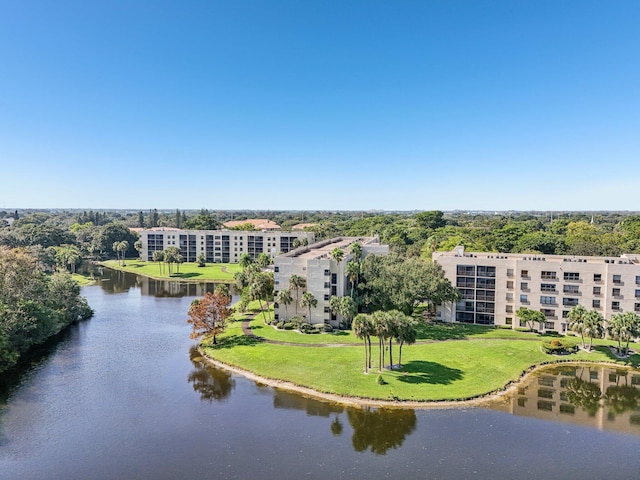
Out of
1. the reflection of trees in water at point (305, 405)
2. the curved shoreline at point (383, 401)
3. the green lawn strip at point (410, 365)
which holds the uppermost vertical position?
the green lawn strip at point (410, 365)

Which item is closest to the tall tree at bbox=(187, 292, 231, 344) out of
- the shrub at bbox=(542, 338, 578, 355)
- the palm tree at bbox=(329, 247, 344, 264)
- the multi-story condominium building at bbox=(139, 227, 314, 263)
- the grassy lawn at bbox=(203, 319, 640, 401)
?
the grassy lawn at bbox=(203, 319, 640, 401)

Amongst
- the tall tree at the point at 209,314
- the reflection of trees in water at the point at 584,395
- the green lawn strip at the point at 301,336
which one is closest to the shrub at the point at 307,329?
the green lawn strip at the point at 301,336

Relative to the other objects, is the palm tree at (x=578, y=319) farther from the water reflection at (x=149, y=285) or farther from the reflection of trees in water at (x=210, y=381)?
the water reflection at (x=149, y=285)

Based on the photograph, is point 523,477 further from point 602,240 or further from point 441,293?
point 602,240

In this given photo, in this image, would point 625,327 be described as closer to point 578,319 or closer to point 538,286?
point 578,319

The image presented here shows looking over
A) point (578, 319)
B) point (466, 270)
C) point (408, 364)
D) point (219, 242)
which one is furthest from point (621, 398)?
point (219, 242)

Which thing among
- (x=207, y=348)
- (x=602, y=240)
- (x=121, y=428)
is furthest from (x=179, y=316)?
(x=602, y=240)
